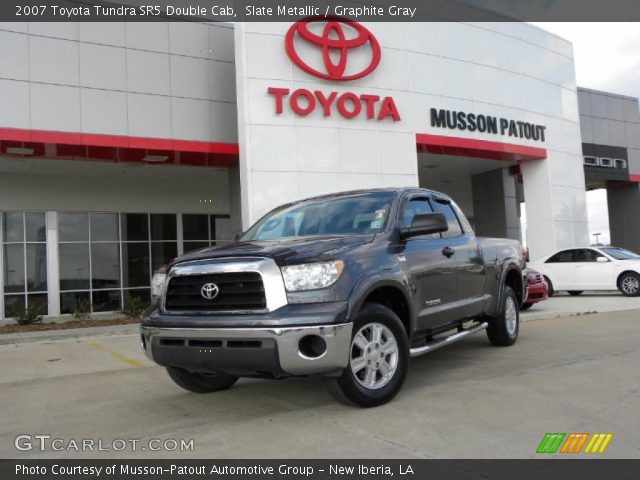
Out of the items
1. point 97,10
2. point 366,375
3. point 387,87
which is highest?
point 97,10

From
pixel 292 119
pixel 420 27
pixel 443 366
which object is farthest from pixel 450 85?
pixel 443 366

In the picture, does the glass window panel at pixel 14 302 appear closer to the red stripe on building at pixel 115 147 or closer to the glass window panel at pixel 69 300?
the glass window panel at pixel 69 300

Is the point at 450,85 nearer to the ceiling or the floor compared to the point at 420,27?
nearer to the floor

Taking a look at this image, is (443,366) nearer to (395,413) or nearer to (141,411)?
(395,413)

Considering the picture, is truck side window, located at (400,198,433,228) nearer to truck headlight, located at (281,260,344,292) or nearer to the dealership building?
truck headlight, located at (281,260,344,292)

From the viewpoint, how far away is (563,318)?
10953mm

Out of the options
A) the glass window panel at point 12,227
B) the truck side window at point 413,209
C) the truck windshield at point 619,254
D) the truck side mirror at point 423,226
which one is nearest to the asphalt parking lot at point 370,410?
the truck side mirror at point 423,226

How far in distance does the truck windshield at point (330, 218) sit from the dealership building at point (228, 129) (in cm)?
869

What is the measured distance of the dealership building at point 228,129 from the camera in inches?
569

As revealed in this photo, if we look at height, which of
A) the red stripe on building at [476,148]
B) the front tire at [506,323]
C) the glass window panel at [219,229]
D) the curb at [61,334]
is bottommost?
the curb at [61,334]

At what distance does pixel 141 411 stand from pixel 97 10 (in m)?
12.9

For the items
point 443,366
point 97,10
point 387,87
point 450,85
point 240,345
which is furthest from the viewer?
point 450,85

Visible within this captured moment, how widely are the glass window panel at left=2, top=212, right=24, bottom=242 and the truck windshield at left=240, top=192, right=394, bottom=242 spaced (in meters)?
13.7

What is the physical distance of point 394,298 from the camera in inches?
199
